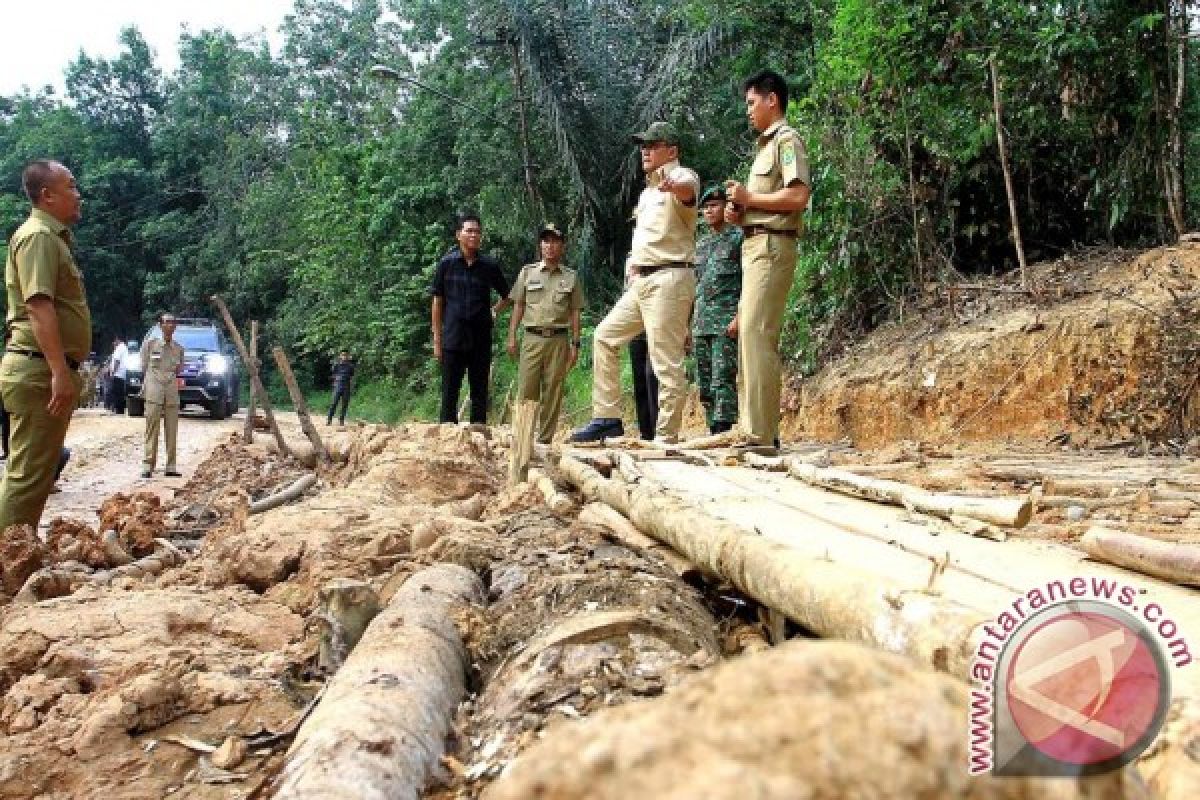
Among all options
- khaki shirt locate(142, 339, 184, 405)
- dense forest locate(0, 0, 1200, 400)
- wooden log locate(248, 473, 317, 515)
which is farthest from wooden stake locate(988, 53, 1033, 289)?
khaki shirt locate(142, 339, 184, 405)

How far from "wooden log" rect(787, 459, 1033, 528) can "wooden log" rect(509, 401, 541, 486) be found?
4.82ft

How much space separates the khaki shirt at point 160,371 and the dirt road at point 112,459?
0.83 metres

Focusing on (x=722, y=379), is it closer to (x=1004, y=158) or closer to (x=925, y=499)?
(x=1004, y=158)

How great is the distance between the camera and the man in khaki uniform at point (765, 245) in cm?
452

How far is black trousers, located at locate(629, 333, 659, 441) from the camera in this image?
22.5 ft

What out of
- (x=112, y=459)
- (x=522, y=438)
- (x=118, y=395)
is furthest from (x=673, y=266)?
(x=118, y=395)

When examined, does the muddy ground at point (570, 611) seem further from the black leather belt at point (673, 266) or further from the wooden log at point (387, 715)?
the black leather belt at point (673, 266)

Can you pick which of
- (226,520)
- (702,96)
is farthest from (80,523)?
(702,96)

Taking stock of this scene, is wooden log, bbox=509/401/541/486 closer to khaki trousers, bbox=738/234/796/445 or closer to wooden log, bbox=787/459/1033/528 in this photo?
khaki trousers, bbox=738/234/796/445

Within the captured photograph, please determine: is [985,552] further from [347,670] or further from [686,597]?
[347,670]

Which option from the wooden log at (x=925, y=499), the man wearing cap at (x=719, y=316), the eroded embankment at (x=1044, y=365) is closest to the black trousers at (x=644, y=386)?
the man wearing cap at (x=719, y=316)

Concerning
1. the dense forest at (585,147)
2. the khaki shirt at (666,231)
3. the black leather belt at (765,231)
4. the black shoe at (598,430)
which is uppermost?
the dense forest at (585,147)

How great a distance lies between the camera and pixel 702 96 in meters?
14.6

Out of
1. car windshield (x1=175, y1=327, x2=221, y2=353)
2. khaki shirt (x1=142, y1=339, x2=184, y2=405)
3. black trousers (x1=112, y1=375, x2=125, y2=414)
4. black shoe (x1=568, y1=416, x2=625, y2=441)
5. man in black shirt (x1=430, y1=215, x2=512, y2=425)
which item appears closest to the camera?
black shoe (x1=568, y1=416, x2=625, y2=441)
